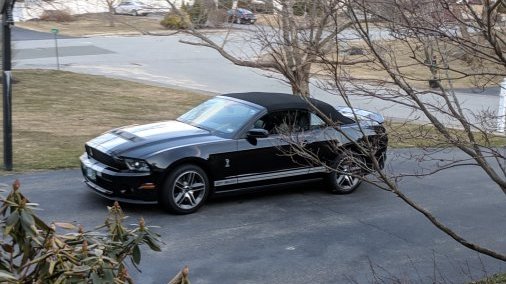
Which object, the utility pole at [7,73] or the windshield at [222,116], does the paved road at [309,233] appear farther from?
the windshield at [222,116]

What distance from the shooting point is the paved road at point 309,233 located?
721 centimetres

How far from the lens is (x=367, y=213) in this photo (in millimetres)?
9539

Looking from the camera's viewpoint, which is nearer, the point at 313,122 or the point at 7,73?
the point at 313,122

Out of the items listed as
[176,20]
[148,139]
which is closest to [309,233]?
[148,139]

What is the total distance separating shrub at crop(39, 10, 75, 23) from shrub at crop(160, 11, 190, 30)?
1714 cm

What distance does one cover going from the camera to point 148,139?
29.6 feet

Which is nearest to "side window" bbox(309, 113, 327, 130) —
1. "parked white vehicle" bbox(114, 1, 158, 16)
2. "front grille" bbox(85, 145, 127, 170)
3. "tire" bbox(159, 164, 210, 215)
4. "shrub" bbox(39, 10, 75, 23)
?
"tire" bbox(159, 164, 210, 215)

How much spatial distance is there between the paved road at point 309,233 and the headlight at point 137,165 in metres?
0.60

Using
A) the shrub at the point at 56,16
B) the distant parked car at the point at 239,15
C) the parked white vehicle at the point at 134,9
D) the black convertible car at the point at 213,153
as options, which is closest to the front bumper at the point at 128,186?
the black convertible car at the point at 213,153

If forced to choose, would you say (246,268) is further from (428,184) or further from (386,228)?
(428,184)

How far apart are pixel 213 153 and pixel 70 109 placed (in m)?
9.79

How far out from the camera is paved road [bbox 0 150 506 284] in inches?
284

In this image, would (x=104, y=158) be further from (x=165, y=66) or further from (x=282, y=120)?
(x=165, y=66)

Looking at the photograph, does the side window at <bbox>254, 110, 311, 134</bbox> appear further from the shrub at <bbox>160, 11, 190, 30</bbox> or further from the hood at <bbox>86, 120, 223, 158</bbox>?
the shrub at <bbox>160, 11, 190, 30</bbox>
